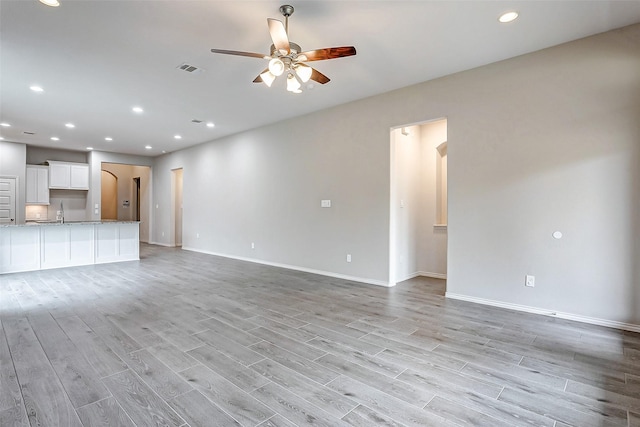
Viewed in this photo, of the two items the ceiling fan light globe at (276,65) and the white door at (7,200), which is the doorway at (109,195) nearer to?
the white door at (7,200)

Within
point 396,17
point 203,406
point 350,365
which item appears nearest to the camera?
point 203,406

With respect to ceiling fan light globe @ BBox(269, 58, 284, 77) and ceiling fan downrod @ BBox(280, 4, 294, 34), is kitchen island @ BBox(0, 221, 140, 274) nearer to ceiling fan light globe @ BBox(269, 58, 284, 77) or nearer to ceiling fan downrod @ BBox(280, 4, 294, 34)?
ceiling fan light globe @ BBox(269, 58, 284, 77)

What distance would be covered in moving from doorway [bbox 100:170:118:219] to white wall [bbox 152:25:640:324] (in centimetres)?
960

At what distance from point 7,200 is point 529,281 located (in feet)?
37.0

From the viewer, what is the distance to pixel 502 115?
3.75 meters

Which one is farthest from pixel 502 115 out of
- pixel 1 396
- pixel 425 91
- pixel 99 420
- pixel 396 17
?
pixel 1 396

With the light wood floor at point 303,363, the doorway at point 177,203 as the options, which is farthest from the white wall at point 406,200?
the doorway at point 177,203

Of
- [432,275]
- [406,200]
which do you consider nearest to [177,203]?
[406,200]

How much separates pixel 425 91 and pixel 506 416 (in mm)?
3878

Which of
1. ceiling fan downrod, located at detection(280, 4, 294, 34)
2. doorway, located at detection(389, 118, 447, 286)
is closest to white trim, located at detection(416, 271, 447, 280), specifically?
doorway, located at detection(389, 118, 447, 286)

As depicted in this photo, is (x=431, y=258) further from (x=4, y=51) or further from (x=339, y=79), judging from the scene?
(x=4, y=51)

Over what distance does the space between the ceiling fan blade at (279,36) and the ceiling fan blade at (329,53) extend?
0.16 m

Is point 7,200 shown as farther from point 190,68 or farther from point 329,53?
point 329,53

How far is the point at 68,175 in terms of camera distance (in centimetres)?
895
